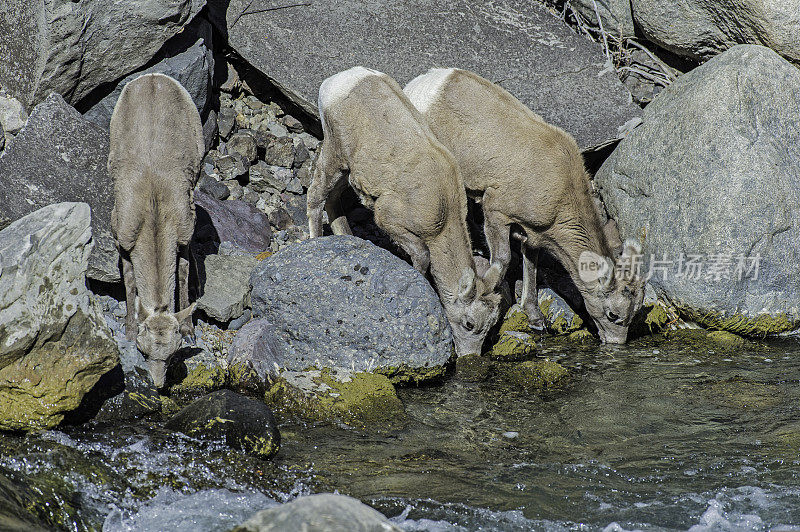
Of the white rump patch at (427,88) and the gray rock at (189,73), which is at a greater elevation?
the white rump patch at (427,88)

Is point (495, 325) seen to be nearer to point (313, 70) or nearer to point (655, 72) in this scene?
point (313, 70)

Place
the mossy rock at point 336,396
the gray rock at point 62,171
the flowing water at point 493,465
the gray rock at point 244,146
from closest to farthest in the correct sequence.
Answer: the flowing water at point 493,465 → the mossy rock at point 336,396 → the gray rock at point 62,171 → the gray rock at point 244,146

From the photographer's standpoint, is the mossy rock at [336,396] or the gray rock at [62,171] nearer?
the mossy rock at [336,396]

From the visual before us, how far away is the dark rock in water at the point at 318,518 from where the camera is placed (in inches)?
168

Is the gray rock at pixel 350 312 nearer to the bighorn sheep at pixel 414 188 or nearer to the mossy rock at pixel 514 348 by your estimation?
the bighorn sheep at pixel 414 188

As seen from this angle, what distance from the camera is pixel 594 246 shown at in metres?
9.32

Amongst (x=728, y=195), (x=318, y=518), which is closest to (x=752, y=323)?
(x=728, y=195)

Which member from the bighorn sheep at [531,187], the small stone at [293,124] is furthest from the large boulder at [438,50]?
the bighorn sheep at [531,187]

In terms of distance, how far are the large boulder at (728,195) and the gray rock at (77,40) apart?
19.7 feet

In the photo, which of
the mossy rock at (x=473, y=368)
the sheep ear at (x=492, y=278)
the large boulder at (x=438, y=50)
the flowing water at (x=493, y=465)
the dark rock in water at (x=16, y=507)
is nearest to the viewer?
the dark rock in water at (x=16, y=507)

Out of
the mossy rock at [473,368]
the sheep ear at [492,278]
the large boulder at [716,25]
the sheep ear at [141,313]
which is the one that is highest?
the large boulder at [716,25]

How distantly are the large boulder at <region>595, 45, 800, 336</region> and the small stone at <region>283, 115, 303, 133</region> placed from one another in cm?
457

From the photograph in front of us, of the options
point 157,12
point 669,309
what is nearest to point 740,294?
point 669,309

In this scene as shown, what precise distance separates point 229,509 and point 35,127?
206 inches
